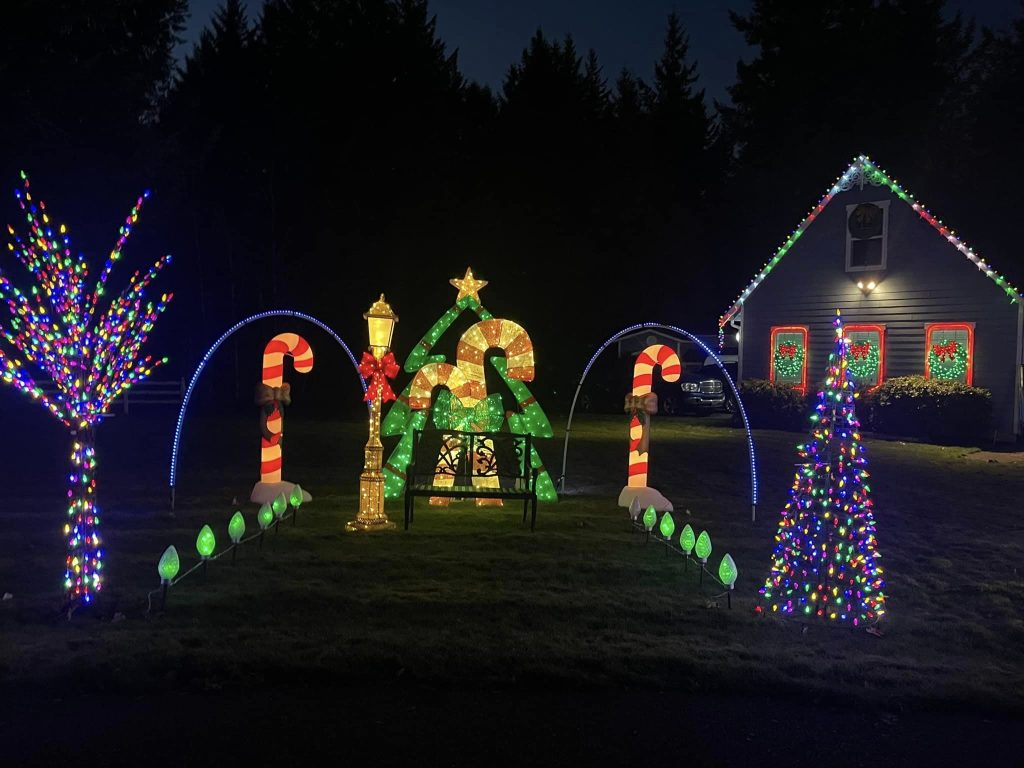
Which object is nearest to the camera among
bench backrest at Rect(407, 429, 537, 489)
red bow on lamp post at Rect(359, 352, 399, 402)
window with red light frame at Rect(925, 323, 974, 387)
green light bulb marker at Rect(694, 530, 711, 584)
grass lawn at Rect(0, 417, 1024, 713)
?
grass lawn at Rect(0, 417, 1024, 713)

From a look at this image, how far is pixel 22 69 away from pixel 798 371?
20.4 metres

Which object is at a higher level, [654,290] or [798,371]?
[654,290]

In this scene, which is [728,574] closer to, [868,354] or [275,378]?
[275,378]

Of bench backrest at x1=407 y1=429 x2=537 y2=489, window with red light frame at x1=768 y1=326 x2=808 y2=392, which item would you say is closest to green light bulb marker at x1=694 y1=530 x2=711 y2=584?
bench backrest at x1=407 y1=429 x2=537 y2=489

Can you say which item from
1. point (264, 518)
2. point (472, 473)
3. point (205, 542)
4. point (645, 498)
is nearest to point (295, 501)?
point (264, 518)

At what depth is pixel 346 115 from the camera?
35.0 m

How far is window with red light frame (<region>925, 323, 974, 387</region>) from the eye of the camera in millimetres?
21156

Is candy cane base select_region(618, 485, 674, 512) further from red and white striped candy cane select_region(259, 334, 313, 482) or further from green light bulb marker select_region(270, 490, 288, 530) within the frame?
red and white striped candy cane select_region(259, 334, 313, 482)

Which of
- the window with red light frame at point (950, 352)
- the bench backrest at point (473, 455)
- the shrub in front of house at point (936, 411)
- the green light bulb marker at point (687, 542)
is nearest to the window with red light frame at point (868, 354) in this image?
the shrub in front of house at point (936, 411)

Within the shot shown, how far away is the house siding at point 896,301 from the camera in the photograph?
67.9 ft

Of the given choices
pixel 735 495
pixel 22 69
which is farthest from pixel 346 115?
pixel 735 495

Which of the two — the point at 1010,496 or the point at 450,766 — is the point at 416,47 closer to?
the point at 1010,496

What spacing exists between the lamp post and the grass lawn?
→ 370mm

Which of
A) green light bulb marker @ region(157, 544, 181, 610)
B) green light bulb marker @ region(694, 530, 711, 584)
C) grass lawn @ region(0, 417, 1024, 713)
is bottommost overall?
grass lawn @ region(0, 417, 1024, 713)
